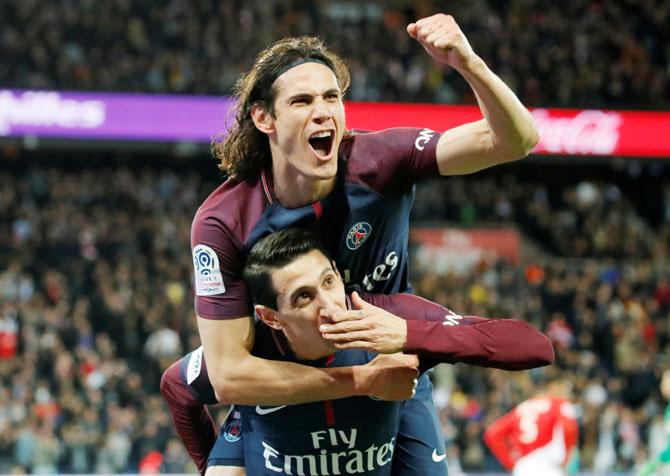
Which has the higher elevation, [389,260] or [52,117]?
[52,117]

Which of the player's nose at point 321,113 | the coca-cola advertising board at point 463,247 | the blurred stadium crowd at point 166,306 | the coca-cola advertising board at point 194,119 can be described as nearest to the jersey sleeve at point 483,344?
the player's nose at point 321,113

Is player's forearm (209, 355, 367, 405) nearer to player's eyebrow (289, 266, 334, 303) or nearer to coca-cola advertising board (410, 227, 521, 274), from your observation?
player's eyebrow (289, 266, 334, 303)

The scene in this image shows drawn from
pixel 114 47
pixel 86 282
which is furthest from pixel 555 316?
pixel 114 47

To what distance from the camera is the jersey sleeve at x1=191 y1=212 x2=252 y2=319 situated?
4496mm

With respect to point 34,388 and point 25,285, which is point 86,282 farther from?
point 34,388

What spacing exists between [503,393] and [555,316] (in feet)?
9.72

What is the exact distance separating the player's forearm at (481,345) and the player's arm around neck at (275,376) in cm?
19

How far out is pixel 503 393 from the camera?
15156 millimetres

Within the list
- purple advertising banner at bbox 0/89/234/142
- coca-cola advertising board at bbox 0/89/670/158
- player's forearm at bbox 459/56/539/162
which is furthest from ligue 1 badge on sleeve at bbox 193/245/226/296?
purple advertising banner at bbox 0/89/234/142

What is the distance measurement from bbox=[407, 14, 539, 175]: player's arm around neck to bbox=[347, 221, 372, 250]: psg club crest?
0.41m

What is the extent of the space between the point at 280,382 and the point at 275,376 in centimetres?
4

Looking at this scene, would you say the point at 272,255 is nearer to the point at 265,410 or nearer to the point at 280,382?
the point at 280,382

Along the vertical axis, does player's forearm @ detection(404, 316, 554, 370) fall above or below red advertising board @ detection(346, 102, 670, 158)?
below

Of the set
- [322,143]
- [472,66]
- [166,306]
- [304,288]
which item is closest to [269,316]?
[304,288]
